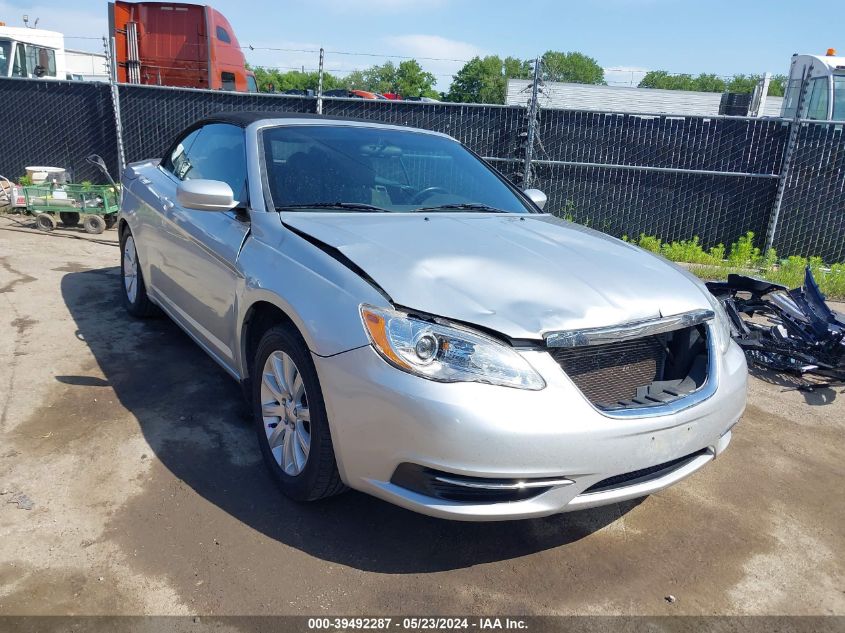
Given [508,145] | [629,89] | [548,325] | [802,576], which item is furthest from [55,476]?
[629,89]

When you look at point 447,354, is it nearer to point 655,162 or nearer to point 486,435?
point 486,435

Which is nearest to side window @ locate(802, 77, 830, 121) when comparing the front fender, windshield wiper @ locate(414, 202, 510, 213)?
windshield wiper @ locate(414, 202, 510, 213)

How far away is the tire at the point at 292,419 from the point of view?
8.34 feet

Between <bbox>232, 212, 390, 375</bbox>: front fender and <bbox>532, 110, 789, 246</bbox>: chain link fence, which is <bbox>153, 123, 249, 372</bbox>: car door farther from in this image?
<bbox>532, 110, 789, 246</bbox>: chain link fence

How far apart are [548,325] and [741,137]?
7804 millimetres

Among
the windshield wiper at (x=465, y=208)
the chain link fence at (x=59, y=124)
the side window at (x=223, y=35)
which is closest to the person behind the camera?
the windshield wiper at (x=465, y=208)

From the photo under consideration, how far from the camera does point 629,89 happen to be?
29.2 metres

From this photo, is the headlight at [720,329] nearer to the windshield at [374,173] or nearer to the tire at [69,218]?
the windshield at [374,173]

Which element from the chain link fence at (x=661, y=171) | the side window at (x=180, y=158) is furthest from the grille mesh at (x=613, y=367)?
the chain link fence at (x=661, y=171)

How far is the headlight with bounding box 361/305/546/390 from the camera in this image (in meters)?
2.22

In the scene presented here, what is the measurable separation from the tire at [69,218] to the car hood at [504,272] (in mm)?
7139

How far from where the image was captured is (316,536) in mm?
2650

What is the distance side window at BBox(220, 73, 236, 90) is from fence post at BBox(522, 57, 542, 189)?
799 cm

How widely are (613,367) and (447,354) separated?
26.9 inches
